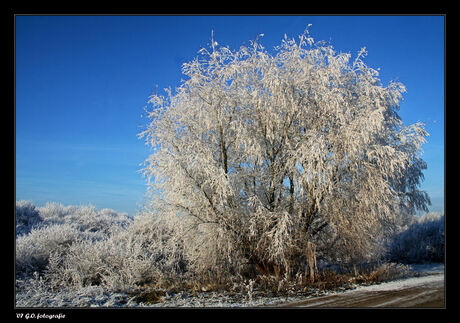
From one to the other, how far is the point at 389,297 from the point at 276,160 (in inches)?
158

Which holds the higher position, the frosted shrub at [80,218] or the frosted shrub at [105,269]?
the frosted shrub at [80,218]

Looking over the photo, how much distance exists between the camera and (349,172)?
314 inches

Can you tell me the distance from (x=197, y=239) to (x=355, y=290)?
4.11 metres

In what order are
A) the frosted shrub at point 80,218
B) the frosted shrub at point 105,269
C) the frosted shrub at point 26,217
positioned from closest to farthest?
the frosted shrub at point 105,269
the frosted shrub at point 26,217
the frosted shrub at point 80,218

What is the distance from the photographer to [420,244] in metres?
13.1

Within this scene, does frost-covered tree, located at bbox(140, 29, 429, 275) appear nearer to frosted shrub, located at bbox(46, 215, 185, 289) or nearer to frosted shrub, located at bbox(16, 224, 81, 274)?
frosted shrub, located at bbox(46, 215, 185, 289)

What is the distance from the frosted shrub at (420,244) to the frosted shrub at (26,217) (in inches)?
615

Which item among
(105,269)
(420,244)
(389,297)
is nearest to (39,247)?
(105,269)

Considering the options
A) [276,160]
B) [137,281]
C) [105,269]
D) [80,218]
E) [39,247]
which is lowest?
[137,281]

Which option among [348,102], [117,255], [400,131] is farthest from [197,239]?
[400,131]

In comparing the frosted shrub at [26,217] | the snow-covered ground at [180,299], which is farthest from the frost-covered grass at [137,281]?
the frosted shrub at [26,217]

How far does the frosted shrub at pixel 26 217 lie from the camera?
1459cm

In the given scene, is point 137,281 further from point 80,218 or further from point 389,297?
point 80,218

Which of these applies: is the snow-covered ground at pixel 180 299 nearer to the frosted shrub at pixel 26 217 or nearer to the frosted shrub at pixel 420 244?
the frosted shrub at pixel 420 244
